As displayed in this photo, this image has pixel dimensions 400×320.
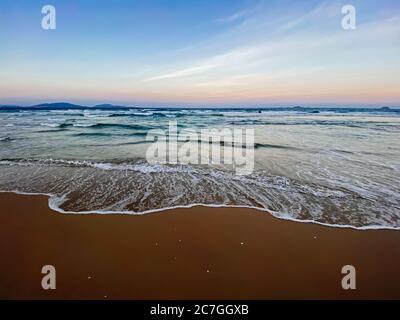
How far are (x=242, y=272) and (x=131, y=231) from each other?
1941 millimetres

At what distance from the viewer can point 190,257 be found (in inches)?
144

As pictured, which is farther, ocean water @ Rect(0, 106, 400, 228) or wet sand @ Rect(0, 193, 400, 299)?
ocean water @ Rect(0, 106, 400, 228)

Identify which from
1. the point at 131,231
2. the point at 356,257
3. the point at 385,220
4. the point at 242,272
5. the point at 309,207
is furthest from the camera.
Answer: the point at 309,207

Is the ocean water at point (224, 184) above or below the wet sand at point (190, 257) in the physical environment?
above

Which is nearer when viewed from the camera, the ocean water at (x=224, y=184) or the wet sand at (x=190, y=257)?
the wet sand at (x=190, y=257)

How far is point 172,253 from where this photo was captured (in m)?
3.73

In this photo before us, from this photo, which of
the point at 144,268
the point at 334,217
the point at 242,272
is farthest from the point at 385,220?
the point at 144,268

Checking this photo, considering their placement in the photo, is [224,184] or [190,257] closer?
[190,257]

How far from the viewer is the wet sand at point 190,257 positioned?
10.2 ft

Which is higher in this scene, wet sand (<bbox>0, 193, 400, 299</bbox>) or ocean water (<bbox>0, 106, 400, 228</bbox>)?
ocean water (<bbox>0, 106, 400, 228</bbox>)

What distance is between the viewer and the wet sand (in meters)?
3.11

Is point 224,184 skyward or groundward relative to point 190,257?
skyward

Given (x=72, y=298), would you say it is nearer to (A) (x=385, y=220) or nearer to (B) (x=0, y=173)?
(A) (x=385, y=220)
